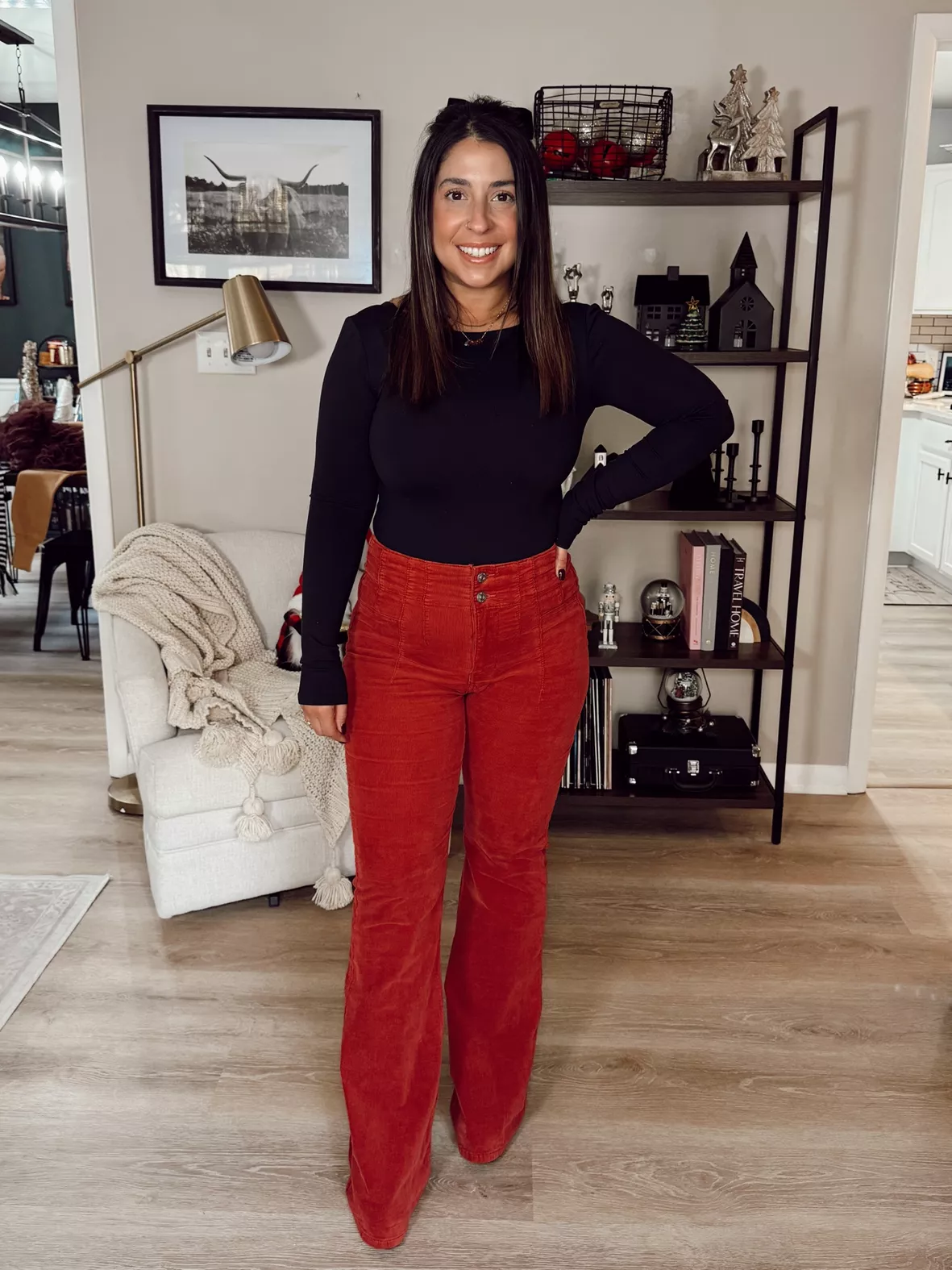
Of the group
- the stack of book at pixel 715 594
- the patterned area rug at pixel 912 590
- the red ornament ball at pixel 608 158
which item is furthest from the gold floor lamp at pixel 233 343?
the patterned area rug at pixel 912 590

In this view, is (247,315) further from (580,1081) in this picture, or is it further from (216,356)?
(580,1081)

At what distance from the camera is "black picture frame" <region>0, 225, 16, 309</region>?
7.91 metres

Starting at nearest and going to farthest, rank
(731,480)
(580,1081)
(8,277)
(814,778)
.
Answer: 1. (580,1081)
2. (731,480)
3. (814,778)
4. (8,277)

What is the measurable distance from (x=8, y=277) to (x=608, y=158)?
22.1ft

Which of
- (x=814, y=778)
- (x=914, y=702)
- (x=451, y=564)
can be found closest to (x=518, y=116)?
(x=451, y=564)

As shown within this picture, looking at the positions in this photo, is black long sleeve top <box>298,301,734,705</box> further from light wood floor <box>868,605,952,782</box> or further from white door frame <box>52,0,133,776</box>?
light wood floor <box>868,605,952,782</box>

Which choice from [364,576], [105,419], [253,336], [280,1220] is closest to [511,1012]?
[280,1220]

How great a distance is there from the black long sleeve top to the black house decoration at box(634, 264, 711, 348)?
1.22 meters

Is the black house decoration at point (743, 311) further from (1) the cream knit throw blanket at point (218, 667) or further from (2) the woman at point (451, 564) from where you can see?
(1) the cream knit throw blanket at point (218, 667)

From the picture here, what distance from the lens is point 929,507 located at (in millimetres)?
5637

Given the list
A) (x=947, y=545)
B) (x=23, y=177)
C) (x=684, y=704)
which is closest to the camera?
(x=684, y=704)

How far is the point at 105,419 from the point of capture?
2994mm

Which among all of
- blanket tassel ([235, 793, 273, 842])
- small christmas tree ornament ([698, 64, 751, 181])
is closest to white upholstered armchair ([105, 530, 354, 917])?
blanket tassel ([235, 793, 273, 842])

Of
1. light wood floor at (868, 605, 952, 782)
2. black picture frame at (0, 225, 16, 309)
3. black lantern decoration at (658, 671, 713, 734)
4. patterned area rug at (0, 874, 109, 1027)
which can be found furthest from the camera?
black picture frame at (0, 225, 16, 309)
